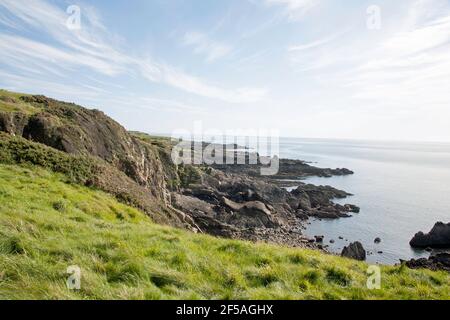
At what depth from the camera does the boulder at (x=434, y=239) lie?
56.2 m

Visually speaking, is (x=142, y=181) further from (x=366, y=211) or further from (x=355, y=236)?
(x=366, y=211)

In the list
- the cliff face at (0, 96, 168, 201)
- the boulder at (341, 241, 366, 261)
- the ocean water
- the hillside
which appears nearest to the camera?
the hillside

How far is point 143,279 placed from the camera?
25.3 ft

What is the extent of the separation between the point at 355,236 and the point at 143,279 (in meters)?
60.4

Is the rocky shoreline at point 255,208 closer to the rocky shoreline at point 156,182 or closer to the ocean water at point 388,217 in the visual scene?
the rocky shoreline at point 156,182

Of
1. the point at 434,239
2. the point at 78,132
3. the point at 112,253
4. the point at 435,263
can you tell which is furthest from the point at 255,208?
the point at 112,253

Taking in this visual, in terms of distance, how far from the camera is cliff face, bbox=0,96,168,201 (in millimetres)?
27172

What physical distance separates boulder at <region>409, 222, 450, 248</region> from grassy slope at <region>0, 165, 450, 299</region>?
53.1m

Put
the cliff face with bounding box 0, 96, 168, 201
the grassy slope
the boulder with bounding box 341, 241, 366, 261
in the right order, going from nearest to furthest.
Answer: the grassy slope, the cliff face with bounding box 0, 96, 168, 201, the boulder with bounding box 341, 241, 366, 261

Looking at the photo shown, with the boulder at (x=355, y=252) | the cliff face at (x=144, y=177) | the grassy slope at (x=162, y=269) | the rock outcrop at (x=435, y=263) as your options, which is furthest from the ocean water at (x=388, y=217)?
the grassy slope at (x=162, y=269)

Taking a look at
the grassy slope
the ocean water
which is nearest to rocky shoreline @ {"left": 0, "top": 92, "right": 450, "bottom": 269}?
the ocean water

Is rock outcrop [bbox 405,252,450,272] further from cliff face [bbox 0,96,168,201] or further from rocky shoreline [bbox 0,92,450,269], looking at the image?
cliff face [bbox 0,96,168,201]

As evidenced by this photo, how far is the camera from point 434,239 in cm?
5684
